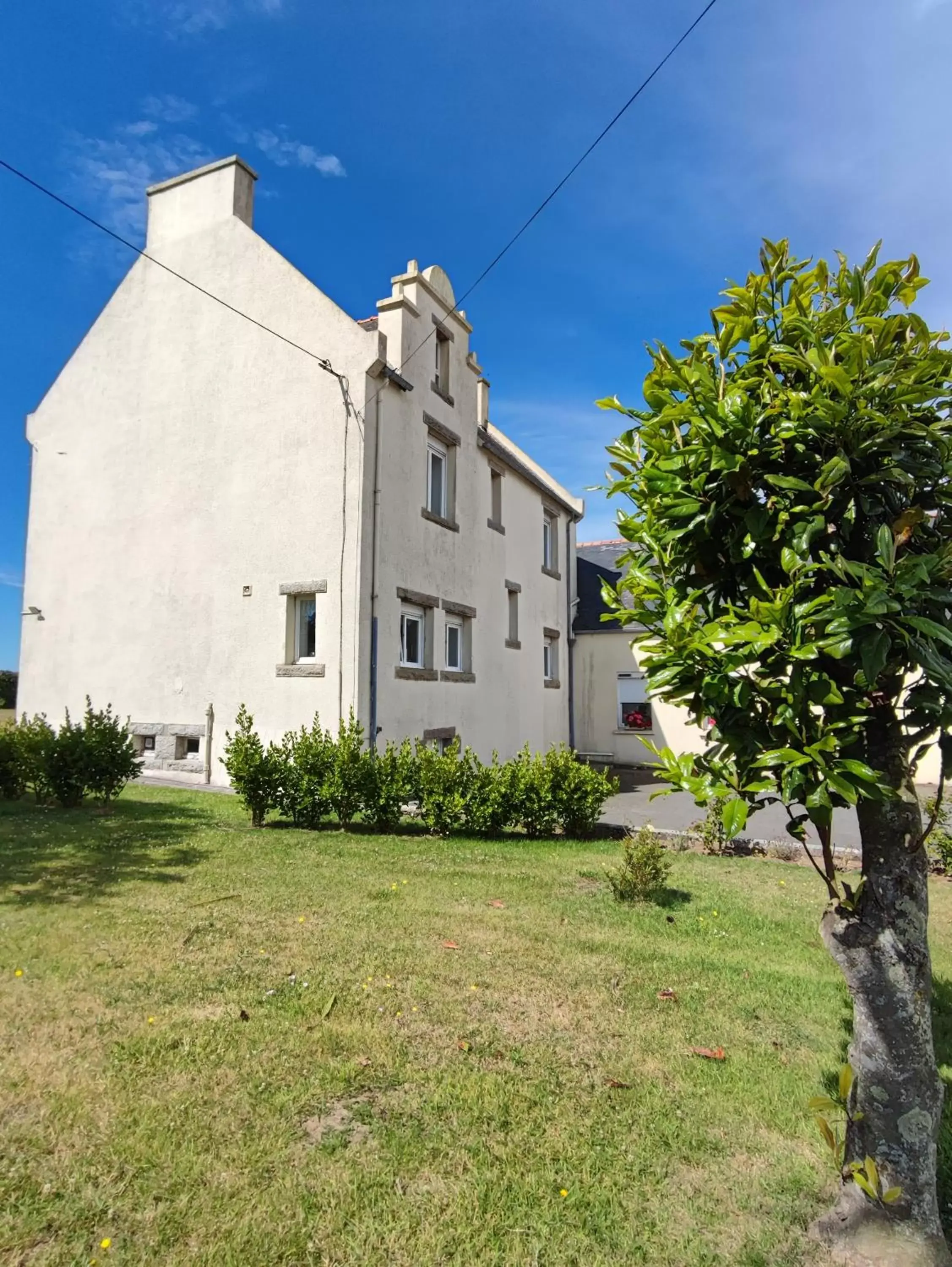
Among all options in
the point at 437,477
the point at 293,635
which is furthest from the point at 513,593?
the point at 293,635

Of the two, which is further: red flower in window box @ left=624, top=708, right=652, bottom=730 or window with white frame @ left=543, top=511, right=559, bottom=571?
window with white frame @ left=543, top=511, right=559, bottom=571

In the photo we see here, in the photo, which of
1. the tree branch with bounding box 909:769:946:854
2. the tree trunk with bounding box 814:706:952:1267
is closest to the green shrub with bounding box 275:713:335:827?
the tree trunk with bounding box 814:706:952:1267

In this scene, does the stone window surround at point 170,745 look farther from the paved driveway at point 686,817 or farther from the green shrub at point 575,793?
the paved driveway at point 686,817

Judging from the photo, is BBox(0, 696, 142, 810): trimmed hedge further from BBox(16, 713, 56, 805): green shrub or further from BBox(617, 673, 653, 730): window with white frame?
BBox(617, 673, 653, 730): window with white frame

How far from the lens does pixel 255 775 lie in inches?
367

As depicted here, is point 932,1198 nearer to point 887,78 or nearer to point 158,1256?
point 158,1256

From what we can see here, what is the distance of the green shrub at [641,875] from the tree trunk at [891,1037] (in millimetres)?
4004

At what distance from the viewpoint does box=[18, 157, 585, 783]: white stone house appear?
12.1 meters

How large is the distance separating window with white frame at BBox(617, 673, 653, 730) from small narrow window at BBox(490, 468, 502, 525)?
20.8ft

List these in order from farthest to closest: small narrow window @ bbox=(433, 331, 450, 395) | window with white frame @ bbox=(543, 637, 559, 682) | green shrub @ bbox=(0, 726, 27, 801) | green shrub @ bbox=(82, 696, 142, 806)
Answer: window with white frame @ bbox=(543, 637, 559, 682) < small narrow window @ bbox=(433, 331, 450, 395) < green shrub @ bbox=(0, 726, 27, 801) < green shrub @ bbox=(82, 696, 142, 806)

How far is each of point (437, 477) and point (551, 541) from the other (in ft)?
22.4

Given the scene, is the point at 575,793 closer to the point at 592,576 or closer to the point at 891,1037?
the point at 891,1037

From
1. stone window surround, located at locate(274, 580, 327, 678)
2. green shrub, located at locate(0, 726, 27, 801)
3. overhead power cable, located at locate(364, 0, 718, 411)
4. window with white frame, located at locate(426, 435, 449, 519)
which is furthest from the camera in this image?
window with white frame, located at locate(426, 435, 449, 519)

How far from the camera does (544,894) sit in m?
6.45
